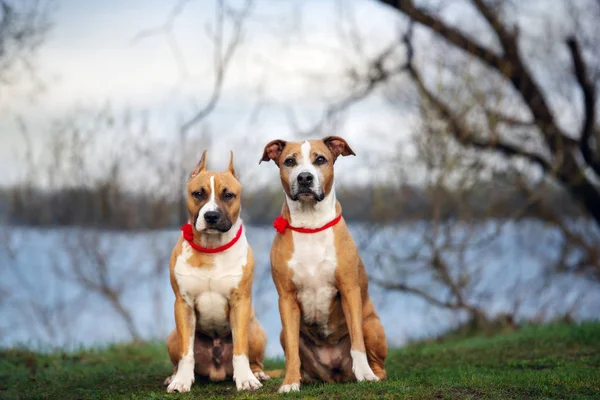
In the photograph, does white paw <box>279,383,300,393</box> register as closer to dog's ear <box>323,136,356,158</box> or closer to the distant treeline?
dog's ear <box>323,136,356,158</box>

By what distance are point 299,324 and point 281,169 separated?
127cm

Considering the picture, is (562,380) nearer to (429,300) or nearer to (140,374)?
(140,374)

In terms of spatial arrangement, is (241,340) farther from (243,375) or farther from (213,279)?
(213,279)

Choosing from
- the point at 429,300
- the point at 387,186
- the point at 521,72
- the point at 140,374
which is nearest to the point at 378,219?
the point at 387,186

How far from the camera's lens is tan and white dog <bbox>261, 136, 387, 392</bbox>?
5.46 meters

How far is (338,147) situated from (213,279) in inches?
60.0

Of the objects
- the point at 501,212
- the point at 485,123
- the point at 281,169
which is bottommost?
the point at 501,212

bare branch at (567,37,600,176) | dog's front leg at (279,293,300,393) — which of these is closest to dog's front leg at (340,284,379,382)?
dog's front leg at (279,293,300,393)

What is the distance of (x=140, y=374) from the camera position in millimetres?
6980

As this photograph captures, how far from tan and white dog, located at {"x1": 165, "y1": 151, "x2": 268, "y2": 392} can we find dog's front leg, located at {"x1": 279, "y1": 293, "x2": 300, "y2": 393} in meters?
0.32

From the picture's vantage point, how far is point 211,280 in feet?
18.4

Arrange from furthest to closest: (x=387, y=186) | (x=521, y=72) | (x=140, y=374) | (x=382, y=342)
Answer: (x=521, y=72), (x=387, y=186), (x=140, y=374), (x=382, y=342)

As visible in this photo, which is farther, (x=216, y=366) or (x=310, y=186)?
(x=216, y=366)

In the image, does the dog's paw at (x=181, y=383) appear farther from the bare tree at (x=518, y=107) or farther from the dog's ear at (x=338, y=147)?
the bare tree at (x=518, y=107)
